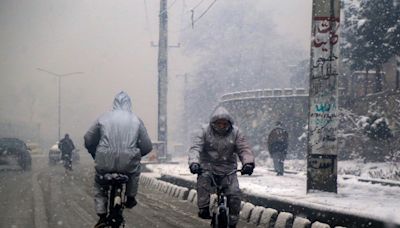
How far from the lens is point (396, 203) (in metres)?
9.60

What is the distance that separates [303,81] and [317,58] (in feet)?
153

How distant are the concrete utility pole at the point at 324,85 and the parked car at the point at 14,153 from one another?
700 inches

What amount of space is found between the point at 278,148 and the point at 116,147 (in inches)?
495

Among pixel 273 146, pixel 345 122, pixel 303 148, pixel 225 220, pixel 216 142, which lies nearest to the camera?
pixel 225 220

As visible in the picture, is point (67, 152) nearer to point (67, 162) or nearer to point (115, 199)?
point (67, 162)

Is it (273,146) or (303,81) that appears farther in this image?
(303,81)

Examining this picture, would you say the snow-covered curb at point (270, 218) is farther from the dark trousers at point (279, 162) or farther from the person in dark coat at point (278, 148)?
the person in dark coat at point (278, 148)

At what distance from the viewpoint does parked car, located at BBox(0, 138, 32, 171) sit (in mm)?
25344

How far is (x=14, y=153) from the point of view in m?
26.0

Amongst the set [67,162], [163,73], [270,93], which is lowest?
[67,162]

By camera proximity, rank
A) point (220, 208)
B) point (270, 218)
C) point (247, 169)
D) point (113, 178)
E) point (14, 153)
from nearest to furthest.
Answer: point (113, 178) → point (220, 208) → point (247, 169) → point (270, 218) → point (14, 153)

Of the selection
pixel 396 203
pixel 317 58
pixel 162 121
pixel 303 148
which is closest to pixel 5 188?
pixel 317 58

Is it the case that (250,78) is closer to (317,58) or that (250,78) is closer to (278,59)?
(278,59)

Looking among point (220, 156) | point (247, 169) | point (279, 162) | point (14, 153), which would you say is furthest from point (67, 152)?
point (247, 169)
